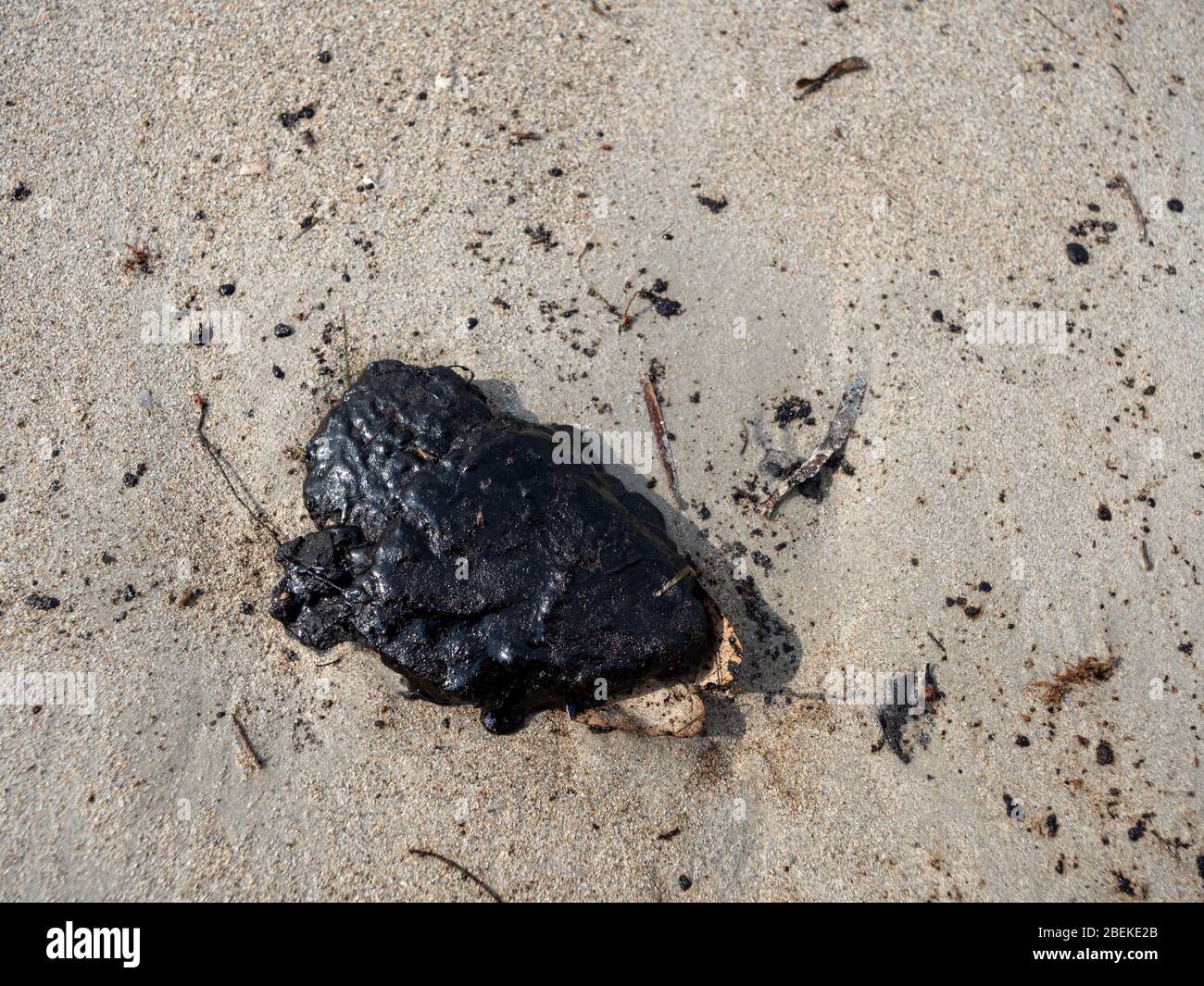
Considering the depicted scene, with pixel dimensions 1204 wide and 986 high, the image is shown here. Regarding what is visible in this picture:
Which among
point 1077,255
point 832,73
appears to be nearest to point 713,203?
point 832,73

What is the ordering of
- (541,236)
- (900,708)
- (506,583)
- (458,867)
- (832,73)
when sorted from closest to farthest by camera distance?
(506,583) < (458,867) < (900,708) < (541,236) < (832,73)

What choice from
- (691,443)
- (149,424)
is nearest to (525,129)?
(691,443)

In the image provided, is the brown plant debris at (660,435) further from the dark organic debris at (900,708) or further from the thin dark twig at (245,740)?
the thin dark twig at (245,740)

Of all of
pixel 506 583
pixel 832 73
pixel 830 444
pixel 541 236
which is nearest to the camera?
pixel 506 583

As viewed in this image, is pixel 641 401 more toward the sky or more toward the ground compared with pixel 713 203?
A: more toward the ground

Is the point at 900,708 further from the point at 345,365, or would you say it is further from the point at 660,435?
the point at 345,365

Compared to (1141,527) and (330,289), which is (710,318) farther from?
(1141,527)
